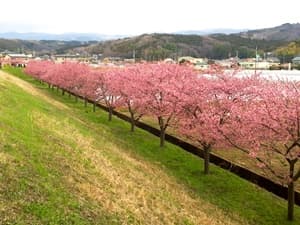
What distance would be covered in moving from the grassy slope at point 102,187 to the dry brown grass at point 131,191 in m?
0.05

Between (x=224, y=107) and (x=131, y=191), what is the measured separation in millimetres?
9840

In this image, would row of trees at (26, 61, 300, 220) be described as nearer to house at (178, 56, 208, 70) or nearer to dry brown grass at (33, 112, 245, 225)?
dry brown grass at (33, 112, 245, 225)

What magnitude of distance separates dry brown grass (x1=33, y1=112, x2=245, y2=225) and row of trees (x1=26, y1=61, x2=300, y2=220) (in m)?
3.50

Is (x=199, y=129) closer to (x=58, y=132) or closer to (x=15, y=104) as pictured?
(x=58, y=132)

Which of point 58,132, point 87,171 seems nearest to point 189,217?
point 87,171

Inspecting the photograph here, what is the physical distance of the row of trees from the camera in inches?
757

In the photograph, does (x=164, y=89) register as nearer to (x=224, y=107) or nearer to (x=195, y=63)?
(x=224, y=107)

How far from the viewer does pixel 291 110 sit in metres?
18.3

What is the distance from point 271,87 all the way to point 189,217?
8310mm

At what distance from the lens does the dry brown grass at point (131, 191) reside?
15.0 meters

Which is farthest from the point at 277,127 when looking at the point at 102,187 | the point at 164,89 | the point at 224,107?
the point at 164,89

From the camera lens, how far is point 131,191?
57.6 feet

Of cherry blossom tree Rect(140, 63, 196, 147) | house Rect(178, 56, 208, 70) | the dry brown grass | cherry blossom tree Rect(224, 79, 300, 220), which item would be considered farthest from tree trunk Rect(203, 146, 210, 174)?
house Rect(178, 56, 208, 70)

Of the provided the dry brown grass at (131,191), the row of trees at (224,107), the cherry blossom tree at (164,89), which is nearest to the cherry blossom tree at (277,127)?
the row of trees at (224,107)
